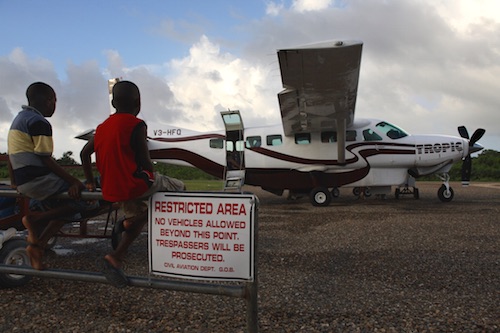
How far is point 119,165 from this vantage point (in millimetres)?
2445

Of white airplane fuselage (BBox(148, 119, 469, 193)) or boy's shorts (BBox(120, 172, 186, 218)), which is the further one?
white airplane fuselage (BBox(148, 119, 469, 193))

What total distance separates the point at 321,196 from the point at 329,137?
1.95 m

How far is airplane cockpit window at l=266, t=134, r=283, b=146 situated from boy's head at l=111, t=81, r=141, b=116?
33.5 ft

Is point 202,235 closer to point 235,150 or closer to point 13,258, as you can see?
point 13,258

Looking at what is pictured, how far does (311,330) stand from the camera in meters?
2.80

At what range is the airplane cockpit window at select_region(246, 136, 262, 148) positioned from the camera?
12.9 meters

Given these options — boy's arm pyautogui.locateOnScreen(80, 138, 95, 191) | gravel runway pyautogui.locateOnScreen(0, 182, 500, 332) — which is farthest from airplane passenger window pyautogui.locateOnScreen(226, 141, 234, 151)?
boy's arm pyautogui.locateOnScreen(80, 138, 95, 191)

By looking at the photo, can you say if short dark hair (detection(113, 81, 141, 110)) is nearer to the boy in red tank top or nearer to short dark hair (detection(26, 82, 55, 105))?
the boy in red tank top

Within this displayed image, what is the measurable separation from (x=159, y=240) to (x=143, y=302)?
1269 mm

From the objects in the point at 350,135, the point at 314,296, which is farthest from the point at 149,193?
the point at 350,135

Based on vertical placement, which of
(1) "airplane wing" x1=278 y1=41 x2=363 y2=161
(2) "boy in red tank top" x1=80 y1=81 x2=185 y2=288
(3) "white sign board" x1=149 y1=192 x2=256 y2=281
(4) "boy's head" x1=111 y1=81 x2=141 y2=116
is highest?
(1) "airplane wing" x1=278 y1=41 x2=363 y2=161

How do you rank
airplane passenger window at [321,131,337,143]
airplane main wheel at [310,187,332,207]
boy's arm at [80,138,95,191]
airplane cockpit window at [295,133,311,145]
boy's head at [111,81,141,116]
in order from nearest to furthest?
boy's head at [111,81,141,116] → boy's arm at [80,138,95,191] → airplane main wheel at [310,187,332,207] → airplane passenger window at [321,131,337,143] → airplane cockpit window at [295,133,311,145]

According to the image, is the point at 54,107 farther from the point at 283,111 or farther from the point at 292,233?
the point at 283,111

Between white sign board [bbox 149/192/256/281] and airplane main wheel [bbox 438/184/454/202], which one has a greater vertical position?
white sign board [bbox 149/192/256/281]
